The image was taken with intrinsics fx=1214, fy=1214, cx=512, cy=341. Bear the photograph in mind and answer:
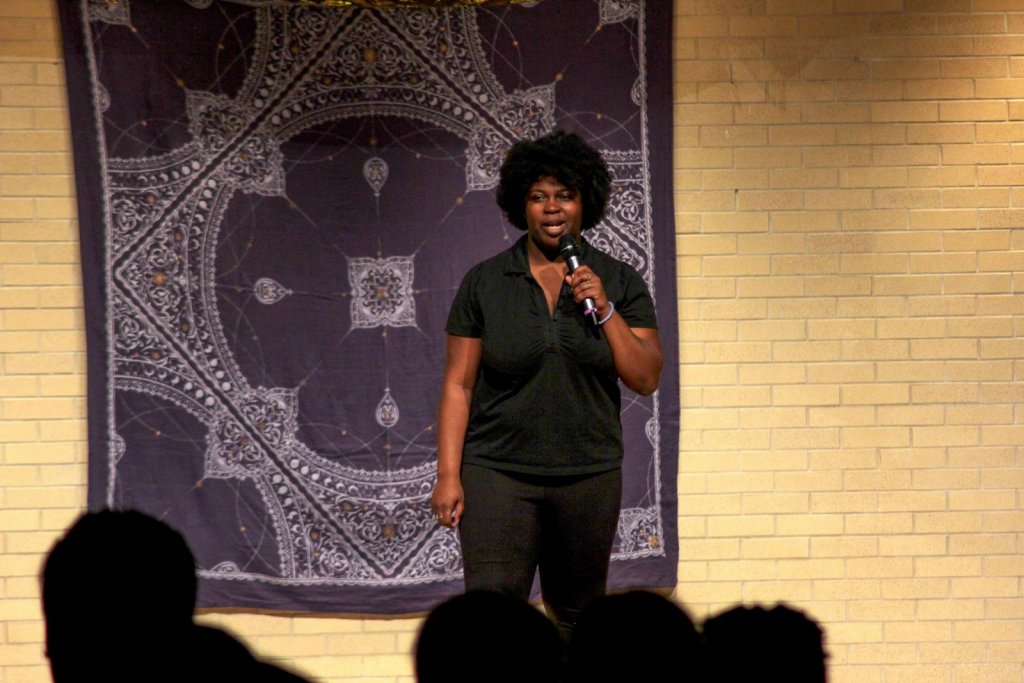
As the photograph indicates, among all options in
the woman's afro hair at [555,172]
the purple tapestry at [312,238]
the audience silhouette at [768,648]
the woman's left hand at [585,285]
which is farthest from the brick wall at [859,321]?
the audience silhouette at [768,648]

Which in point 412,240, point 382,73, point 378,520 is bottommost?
point 378,520

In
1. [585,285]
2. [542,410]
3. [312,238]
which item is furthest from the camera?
[312,238]

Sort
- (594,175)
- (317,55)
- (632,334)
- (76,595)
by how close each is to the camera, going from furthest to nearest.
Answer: (317,55), (594,175), (632,334), (76,595)

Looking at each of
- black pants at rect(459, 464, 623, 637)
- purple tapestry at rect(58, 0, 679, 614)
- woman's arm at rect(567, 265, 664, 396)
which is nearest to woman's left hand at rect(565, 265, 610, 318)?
woman's arm at rect(567, 265, 664, 396)

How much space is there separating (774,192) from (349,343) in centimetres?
167

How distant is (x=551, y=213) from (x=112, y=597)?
6.35 feet

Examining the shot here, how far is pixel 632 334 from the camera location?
3.31 meters

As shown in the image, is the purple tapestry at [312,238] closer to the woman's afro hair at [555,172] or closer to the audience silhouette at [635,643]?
the woman's afro hair at [555,172]

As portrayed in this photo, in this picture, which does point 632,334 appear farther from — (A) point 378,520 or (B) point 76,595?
(B) point 76,595

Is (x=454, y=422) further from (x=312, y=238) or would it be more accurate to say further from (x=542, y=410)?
(x=312, y=238)

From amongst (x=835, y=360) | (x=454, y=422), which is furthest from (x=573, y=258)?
(x=835, y=360)

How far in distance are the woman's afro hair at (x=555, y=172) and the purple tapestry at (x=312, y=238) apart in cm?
82

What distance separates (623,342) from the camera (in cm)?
327

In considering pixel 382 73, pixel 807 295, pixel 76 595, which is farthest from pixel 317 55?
pixel 76 595
